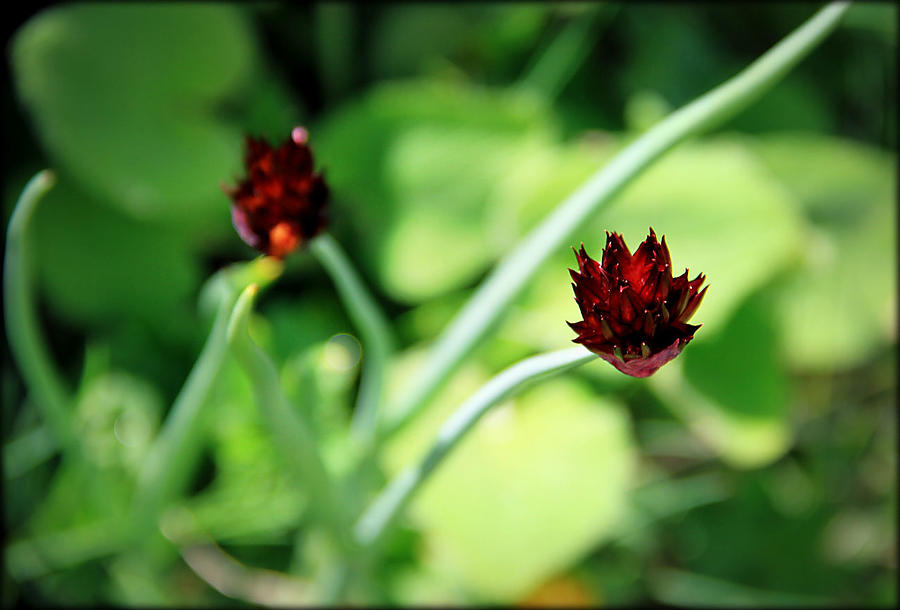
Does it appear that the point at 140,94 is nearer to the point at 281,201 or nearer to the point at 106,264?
the point at 106,264

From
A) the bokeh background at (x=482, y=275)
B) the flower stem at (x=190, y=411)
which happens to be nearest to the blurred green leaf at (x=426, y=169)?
the bokeh background at (x=482, y=275)

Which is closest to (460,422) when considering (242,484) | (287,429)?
(287,429)

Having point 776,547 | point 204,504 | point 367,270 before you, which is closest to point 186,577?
point 204,504

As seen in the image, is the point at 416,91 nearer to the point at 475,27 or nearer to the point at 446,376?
the point at 475,27

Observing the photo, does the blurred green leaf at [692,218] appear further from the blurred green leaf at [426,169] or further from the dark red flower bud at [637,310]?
the dark red flower bud at [637,310]

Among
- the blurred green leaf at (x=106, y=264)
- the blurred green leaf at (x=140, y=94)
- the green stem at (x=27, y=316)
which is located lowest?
the green stem at (x=27, y=316)

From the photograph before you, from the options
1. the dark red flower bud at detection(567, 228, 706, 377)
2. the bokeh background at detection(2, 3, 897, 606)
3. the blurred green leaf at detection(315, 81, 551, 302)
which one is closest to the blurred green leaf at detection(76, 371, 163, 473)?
the bokeh background at detection(2, 3, 897, 606)

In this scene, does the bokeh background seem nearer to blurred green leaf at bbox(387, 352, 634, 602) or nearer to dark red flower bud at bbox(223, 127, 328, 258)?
blurred green leaf at bbox(387, 352, 634, 602)
